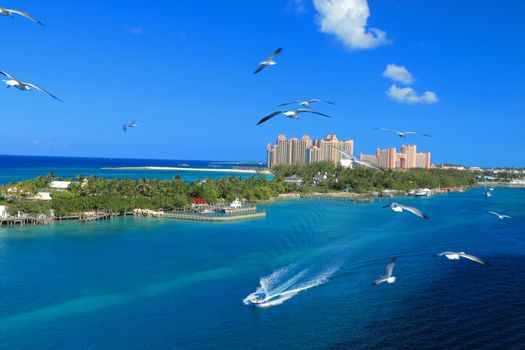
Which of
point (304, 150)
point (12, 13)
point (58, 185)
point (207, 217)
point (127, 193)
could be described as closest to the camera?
point (12, 13)

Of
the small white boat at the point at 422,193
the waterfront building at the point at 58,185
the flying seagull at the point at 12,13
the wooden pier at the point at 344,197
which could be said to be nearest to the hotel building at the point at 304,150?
the small white boat at the point at 422,193

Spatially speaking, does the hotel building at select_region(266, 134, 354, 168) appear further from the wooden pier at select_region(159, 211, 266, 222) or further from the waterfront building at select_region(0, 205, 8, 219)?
the waterfront building at select_region(0, 205, 8, 219)

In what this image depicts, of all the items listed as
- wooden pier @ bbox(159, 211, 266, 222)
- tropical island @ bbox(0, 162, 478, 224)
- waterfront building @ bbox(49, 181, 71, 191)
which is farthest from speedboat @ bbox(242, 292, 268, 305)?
waterfront building @ bbox(49, 181, 71, 191)

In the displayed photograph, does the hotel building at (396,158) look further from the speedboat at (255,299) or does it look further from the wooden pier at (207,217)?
the speedboat at (255,299)

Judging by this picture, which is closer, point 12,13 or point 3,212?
point 12,13

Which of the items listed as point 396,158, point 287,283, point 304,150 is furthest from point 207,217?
point 304,150

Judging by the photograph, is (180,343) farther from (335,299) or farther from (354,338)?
(335,299)

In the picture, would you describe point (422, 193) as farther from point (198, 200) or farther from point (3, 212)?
point (3, 212)

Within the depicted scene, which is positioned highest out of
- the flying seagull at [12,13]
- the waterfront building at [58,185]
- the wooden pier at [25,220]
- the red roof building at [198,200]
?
the flying seagull at [12,13]
